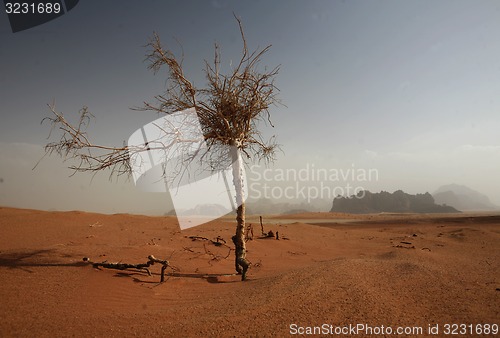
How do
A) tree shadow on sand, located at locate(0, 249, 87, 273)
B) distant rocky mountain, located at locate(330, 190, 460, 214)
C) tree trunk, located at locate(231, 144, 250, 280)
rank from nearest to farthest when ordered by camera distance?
tree shadow on sand, located at locate(0, 249, 87, 273) → tree trunk, located at locate(231, 144, 250, 280) → distant rocky mountain, located at locate(330, 190, 460, 214)

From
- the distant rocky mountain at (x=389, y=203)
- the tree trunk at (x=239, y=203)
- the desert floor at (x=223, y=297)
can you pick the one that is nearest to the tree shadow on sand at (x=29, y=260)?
the desert floor at (x=223, y=297)

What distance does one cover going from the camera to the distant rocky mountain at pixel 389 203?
2855 inches

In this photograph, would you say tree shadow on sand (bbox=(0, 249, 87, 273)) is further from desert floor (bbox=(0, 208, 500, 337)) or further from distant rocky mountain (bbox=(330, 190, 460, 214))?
distant rocky mountain (bbox=(330, 190, 460, 214))

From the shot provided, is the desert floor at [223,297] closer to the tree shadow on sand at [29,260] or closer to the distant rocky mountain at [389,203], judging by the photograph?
the tree shadow on sand at [29,260]

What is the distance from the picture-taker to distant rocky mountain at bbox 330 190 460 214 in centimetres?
7251

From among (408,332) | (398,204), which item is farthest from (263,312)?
(398,204)

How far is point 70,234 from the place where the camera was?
11828mm

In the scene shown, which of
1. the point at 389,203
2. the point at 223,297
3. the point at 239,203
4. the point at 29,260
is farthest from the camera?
the point at 389,203

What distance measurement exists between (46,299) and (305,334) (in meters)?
4.55

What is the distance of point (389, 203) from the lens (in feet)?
251

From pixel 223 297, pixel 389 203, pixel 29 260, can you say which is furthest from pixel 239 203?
pixel 389 203

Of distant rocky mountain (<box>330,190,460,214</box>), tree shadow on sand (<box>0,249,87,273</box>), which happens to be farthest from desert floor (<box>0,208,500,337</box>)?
distant rocky mountain (<box>330,190,460,214</box>)

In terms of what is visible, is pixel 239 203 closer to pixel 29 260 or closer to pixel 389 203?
pixel 29 260

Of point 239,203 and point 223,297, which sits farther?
point 239,203
